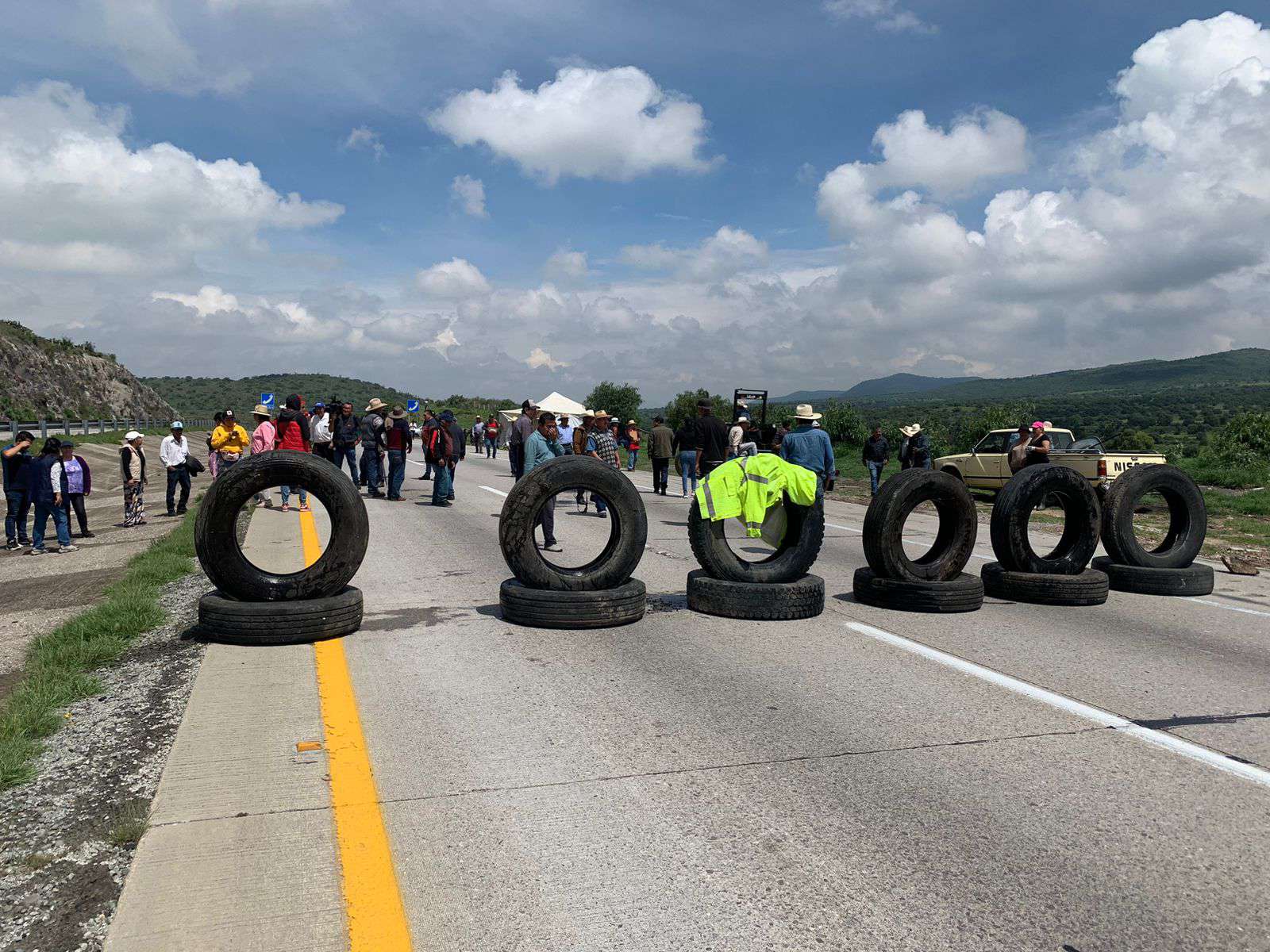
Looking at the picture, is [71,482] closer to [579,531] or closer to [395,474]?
[395,474]

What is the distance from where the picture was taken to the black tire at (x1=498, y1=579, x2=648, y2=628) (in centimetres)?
722

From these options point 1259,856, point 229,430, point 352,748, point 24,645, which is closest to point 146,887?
point 352,748

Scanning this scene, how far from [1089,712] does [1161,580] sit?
4.98 meters

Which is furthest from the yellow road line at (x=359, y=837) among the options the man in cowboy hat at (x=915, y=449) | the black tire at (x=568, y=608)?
the man in cowboy hat at (x=915, y=449)

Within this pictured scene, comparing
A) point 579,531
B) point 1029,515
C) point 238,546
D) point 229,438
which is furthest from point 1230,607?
point 229,438

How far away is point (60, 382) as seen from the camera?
6138 cm

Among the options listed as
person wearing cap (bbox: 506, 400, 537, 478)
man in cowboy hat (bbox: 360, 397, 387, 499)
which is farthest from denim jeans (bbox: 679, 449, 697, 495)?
man in cowboy hat (bbox: 360, 397, 387, 499)

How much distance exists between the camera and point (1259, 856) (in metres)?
3.46

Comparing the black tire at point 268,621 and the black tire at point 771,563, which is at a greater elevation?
the black tire at point 771,563

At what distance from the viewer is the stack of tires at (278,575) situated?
6445 mm

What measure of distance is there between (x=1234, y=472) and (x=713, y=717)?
22.1 metres

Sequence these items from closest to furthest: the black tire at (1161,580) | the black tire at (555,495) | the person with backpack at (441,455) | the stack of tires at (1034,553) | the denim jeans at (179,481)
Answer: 1. the black tire at (555,495)
2. the stack of tires at (1034,553)
3. the black tire at (1161,580)
4. the denim jeans at (179,481)
5. the person with backpack at (441,455)

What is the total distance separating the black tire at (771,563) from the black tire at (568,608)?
0.97 metres

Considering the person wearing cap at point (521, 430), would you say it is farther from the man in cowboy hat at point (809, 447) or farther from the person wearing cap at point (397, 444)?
the man in cowboy hat at point (809, 447)
